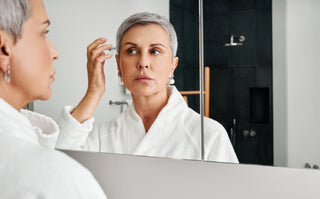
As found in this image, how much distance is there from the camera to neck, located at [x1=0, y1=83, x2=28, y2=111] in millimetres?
726

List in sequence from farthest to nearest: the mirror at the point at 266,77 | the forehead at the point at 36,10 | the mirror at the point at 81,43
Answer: the mirror at the point at 81,43 → the mirror at the point at 266,77 → the forehead at the point at 36,10

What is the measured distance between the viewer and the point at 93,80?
1.16 m

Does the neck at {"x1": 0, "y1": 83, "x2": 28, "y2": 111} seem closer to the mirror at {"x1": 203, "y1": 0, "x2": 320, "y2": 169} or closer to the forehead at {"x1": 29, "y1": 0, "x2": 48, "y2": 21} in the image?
the forehead at {"x1": 29, "y1": 0, "x2": 48, "y2": 21}

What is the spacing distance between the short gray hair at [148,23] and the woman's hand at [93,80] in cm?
7

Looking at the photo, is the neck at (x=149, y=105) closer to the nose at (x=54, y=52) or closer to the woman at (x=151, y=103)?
the woman at (x=151, y=103)

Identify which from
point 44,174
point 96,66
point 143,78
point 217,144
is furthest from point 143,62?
point 44,174

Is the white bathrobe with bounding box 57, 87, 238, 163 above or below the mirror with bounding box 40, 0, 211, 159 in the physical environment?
below

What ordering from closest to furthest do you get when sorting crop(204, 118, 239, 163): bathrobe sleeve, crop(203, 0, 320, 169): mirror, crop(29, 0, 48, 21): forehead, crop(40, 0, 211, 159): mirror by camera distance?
crop(29, 0, 48, 21): forehead < crop(203, 0, 320, 169): mirror < crop(204, 118, 239, 163): bathrobe sleeve < crop(40, 0, 211, 159): mirror

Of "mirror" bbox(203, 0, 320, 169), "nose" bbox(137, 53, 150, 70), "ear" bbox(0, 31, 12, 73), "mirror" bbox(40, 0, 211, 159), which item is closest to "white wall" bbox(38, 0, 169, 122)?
"mirror" bbox(40, 0, 211, 159)

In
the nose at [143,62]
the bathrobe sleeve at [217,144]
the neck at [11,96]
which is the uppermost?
the nose at [143,62]

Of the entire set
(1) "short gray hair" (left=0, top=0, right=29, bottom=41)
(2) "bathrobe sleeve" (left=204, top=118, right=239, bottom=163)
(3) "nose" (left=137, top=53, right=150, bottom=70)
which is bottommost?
(2) "bathrobe sleeve" (left=204, top=118, right=239, bottom=163)

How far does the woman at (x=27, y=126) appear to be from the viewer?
42cm

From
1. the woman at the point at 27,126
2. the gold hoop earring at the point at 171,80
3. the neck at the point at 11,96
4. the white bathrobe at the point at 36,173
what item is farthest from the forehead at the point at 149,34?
the white bathrobe at the point at 36,173

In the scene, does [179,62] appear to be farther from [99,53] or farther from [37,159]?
[37,159]
